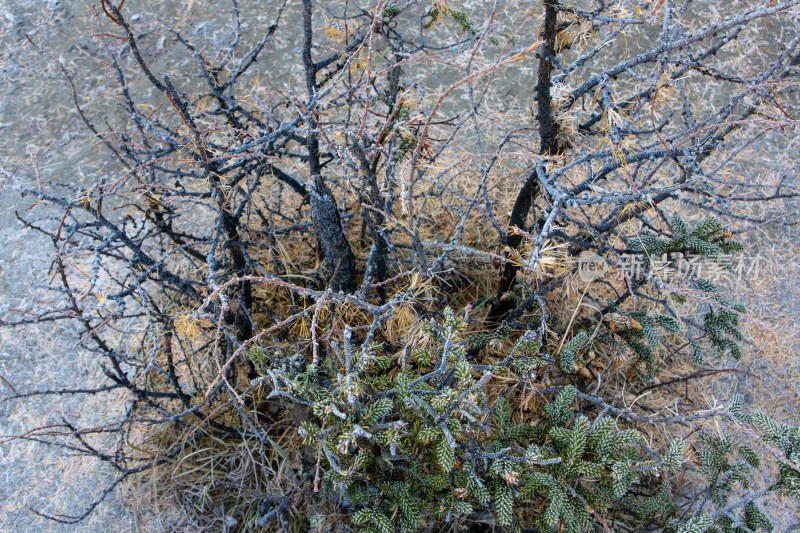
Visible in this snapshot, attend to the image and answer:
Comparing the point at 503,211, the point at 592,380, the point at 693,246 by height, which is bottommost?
the point at 592,380

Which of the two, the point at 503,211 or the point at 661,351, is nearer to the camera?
the point at 661,351

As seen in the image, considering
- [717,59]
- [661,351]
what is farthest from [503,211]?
[717,59]

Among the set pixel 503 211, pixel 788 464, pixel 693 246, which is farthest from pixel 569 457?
pixel 503 211

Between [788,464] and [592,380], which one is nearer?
[788,464]

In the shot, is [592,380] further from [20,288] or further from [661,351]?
[20,288]

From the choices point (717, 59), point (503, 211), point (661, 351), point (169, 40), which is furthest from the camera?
point (169, 40)

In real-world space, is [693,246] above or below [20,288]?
below

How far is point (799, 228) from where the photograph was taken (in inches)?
103

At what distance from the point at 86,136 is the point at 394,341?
242cm

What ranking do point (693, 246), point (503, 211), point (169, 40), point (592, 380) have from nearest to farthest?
point (693, 246) < point (592, 380) < point (503, 211) < point (169, 40)

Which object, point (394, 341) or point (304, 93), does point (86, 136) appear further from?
point (394, 341)

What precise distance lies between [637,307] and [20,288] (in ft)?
9.11

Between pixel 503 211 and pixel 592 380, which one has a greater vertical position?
pixel 503 211

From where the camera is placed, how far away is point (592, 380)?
Result: 2.07 metres
